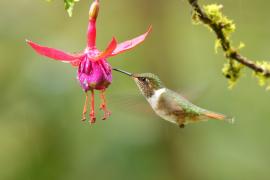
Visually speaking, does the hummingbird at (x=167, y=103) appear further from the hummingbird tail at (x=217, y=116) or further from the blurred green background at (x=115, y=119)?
the blurred green background at (x=115, y=119)

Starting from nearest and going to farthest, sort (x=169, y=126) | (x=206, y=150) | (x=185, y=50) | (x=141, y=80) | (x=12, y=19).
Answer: (x=141, y=80)
(x=169, y=126)
(x=12, y=19)
(x=206, y=150)
(x=185, y=50)

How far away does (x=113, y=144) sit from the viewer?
3.03 metres

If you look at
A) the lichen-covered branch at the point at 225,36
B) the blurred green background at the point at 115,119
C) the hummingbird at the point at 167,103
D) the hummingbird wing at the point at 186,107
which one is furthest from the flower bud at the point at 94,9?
the blurred green background at the point at 115,119

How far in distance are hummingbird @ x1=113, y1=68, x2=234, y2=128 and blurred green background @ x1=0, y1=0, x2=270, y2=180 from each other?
951 mm

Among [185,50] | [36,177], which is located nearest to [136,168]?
[36,177]

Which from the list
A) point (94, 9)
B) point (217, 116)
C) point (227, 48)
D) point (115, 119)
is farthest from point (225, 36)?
point (115, 119)

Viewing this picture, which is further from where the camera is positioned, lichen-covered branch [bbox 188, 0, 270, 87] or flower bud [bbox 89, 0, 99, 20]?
flower bud [bbox 89, 0, 99, 20]

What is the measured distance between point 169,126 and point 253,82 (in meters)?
1.18

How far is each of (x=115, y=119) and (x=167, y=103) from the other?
4.36 feet

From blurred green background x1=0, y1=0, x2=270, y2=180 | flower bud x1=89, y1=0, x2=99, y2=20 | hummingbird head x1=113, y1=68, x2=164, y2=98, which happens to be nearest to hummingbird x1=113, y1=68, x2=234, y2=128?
hummingbird head x1=113, y1=68, x2=164, y2=98

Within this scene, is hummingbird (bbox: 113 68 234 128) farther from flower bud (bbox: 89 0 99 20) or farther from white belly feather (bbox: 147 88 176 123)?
flower bud (bbox: 89 0 99 20)

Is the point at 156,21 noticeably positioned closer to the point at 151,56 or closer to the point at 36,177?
the point at 151,56

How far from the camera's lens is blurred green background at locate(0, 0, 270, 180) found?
3029 millimetres

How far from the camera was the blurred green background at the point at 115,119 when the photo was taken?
9.94 feet
